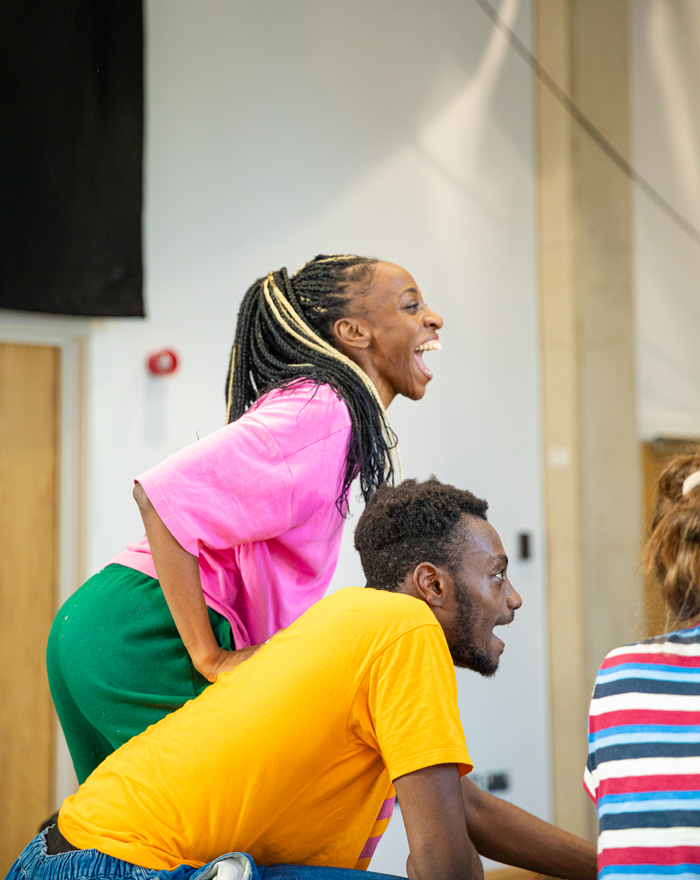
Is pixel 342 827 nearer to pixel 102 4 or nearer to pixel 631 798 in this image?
pixel 631 798

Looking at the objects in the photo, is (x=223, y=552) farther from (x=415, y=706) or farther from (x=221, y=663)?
(x=415, y=706)

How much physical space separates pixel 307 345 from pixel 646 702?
820 mm

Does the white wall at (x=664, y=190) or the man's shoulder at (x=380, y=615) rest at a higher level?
the white wall at (x=664, y=190)

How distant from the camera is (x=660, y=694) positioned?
33.8 inches

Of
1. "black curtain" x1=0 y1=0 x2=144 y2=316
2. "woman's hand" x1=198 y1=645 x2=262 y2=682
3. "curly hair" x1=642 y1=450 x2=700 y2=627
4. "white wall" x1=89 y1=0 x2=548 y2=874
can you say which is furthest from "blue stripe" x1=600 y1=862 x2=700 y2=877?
"black curtain" x1=0 y1=0 x2=144 y2=316

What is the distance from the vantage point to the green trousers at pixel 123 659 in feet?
3.99

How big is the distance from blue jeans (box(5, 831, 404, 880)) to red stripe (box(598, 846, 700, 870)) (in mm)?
279

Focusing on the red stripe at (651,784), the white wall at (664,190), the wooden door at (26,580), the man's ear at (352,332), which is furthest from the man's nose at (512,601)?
the white wall at (664,190)

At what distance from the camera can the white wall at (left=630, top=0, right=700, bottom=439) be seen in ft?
12.0

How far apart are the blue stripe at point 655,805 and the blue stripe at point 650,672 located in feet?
0.35

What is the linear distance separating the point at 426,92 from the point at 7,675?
8.03 feet

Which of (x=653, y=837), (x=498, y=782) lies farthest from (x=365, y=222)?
(x=653, y=837)

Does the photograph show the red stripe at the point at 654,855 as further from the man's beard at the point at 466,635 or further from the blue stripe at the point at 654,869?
the man's beard at the point at 466,635

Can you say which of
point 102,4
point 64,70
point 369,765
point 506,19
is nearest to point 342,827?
point 369,765
